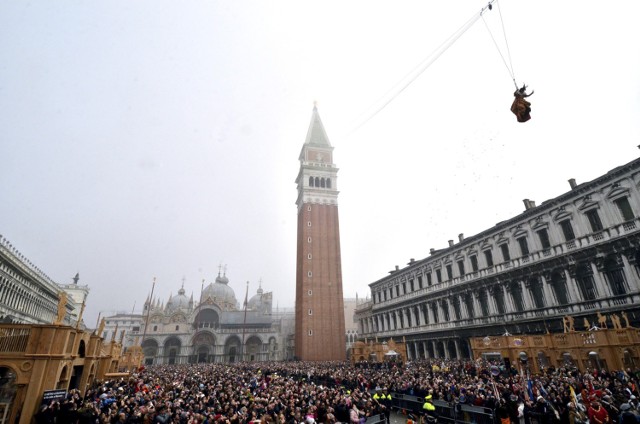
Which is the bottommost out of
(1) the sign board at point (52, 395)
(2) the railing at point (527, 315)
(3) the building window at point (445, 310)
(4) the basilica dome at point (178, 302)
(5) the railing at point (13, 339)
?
(1) the sign board at point (52, 395)

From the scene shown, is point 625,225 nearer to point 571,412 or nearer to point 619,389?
point 619,389

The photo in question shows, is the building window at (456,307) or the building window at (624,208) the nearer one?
the building window at (624,208)

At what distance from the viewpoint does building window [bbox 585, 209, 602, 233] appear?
22.9m

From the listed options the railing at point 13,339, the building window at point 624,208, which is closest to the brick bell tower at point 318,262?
the building window at point 624,208

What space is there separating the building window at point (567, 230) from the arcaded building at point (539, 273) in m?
0.06

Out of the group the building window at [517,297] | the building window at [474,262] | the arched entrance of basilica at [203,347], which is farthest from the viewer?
the arched entrance of basilica at [203,347]

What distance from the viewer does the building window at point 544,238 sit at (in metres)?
26.4

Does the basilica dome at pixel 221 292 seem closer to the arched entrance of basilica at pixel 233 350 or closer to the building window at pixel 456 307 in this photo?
the arched entrance of basilica at pixel 233 350

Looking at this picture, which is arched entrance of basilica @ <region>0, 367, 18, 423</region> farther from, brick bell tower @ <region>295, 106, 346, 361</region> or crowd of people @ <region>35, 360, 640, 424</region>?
brick bell tower @ <region>295, 106, 346, 361</region>

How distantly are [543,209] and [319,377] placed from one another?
22089mm

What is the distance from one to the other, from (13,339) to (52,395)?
220 cm

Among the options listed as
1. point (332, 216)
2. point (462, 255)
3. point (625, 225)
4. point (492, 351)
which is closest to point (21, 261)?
point (332, 216)

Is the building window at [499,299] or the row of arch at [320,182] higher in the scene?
the row of arch at [320,182]

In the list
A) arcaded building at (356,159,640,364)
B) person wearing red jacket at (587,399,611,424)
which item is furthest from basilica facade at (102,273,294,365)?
person wearing red jacket at (587,399,611,424)
